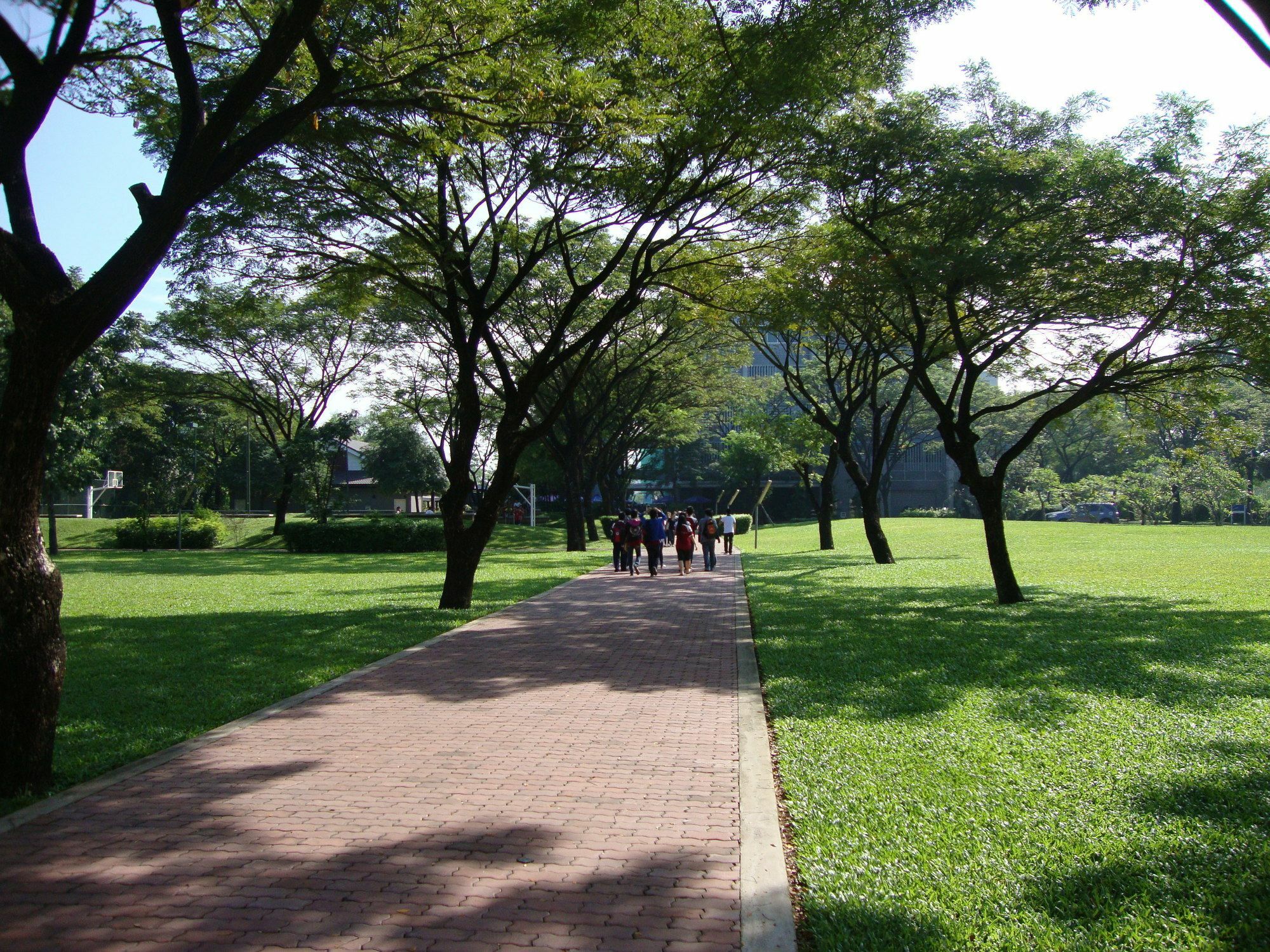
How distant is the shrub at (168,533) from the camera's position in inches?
1626

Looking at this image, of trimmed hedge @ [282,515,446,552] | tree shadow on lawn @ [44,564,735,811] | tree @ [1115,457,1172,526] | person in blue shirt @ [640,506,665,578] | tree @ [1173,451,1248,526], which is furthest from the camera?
tree @ [1115,457,1172,526]

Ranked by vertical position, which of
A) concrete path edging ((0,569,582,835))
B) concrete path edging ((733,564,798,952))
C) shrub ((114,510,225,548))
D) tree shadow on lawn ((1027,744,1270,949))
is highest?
shrub ((114,510,225,548))

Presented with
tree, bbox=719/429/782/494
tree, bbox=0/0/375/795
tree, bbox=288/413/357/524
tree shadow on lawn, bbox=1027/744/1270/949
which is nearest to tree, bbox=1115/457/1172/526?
tree, bbox=719/429/782/494

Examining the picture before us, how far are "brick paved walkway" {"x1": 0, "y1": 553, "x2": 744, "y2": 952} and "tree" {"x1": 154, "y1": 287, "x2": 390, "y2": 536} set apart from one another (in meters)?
26.5

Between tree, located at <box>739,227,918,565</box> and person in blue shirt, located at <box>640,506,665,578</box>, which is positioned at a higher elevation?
tree, located at <box>739,227,918,565</box>

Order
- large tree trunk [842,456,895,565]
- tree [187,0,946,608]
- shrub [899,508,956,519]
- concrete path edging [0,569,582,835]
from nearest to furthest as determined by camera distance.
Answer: concrete path edging [0,569,582,835] → tree [187,0,946,608] → large tree trunk [842,456,895,565] → shrub [899,508,956,519]

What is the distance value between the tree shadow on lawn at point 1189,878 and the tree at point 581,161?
7278mm

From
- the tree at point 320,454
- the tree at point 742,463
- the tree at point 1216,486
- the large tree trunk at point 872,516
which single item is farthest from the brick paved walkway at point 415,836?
the tree at point 742,463

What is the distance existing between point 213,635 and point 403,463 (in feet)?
160

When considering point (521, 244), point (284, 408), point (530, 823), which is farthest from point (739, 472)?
point (530, 823)

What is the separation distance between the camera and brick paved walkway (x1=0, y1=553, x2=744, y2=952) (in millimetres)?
3613

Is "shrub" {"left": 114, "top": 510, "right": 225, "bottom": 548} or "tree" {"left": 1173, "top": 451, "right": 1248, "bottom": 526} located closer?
"shrub" {"left": 114, "top": 510, "right": 225, "bottom": 548}

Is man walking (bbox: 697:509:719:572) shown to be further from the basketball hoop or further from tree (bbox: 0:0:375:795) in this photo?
the basketball hoop

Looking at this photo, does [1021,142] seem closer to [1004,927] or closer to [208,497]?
[1004,927]
